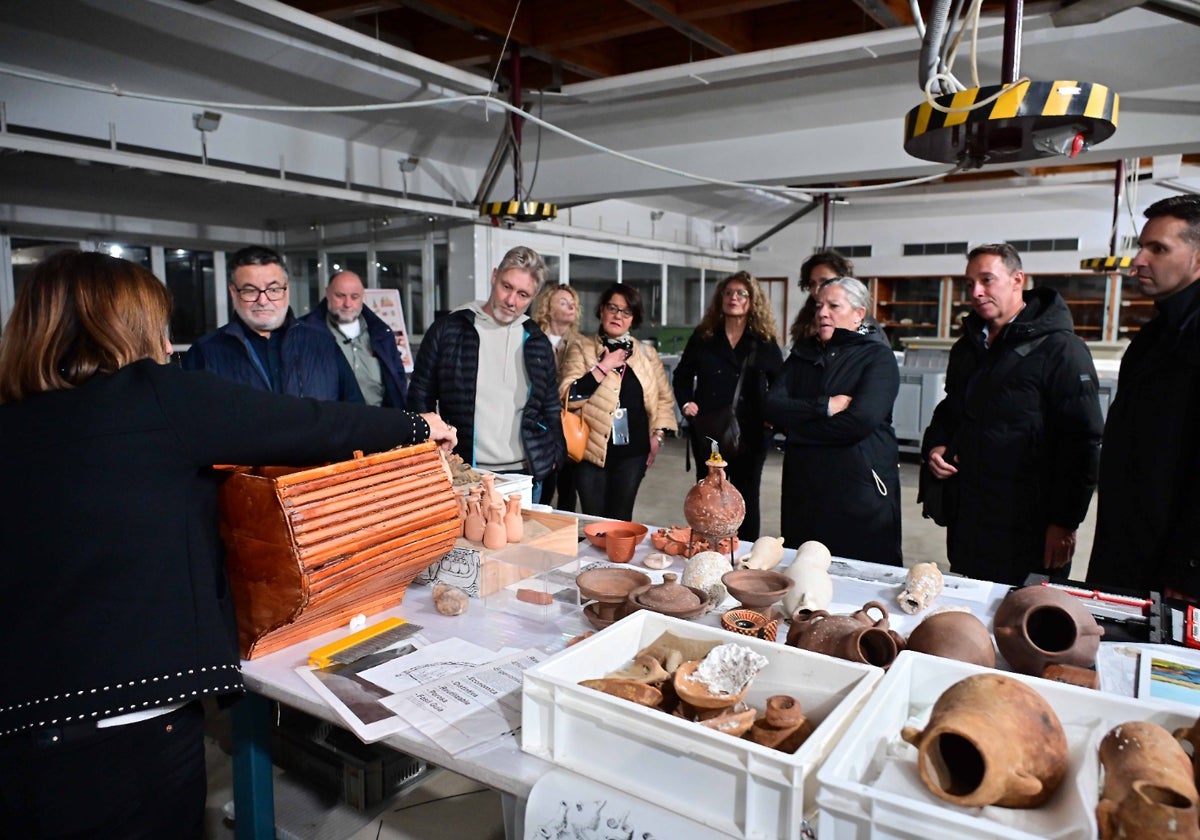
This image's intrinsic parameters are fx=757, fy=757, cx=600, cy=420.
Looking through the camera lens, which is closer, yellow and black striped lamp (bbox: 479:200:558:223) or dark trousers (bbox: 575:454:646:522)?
dark trousers (bbox: 575:454:646:522)

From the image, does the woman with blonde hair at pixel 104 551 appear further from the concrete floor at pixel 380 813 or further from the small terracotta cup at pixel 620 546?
the small terracotta cup at pixel 620 546

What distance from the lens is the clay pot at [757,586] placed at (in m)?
1.48

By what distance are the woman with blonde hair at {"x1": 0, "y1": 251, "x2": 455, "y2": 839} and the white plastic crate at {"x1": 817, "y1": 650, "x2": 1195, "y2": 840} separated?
0.92 m

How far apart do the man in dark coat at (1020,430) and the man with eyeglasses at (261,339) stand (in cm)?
200

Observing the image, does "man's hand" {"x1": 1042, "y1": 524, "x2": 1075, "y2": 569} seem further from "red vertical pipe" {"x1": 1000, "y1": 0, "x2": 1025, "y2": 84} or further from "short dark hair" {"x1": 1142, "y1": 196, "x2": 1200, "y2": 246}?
"red vertical pipe" {"x1": 1000, "y1": 0, "x2": 1025, "y2": 84}

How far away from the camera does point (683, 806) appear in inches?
36.1

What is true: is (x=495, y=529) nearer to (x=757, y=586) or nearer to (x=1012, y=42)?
(x=757, y=586)

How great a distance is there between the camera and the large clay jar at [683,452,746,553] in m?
1.79

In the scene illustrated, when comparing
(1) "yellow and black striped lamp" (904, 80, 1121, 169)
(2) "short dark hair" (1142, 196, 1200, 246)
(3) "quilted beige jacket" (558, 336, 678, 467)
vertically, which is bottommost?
(3) "quilted beige jacket" (558, 336, 678, 467)

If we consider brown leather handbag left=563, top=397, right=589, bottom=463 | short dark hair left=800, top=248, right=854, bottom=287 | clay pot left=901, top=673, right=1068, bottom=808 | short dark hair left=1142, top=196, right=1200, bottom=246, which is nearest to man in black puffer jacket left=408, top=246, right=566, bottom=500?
brown leather handbag left=563, top=397, right=589, bottom=463

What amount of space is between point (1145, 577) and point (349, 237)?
6.40 meters

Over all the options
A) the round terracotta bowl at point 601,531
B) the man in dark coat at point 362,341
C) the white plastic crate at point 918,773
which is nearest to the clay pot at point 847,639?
the white plastic crate at point 918,773

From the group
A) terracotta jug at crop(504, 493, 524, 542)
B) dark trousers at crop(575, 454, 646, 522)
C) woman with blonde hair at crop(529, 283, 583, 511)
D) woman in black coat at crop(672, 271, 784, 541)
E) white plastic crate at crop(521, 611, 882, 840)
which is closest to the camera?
white plastic crate at crop(521, 611, 882, 840)

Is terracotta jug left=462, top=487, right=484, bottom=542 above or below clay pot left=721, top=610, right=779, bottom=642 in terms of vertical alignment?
above
